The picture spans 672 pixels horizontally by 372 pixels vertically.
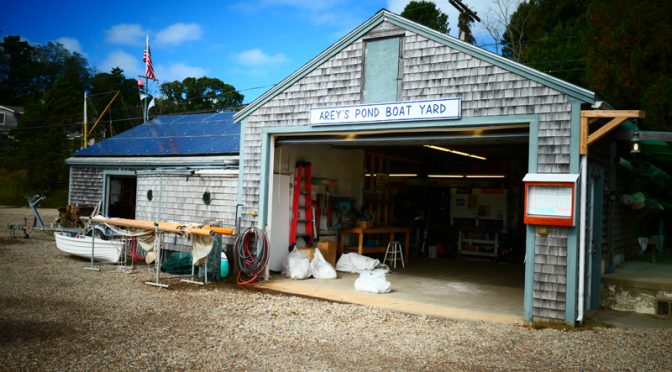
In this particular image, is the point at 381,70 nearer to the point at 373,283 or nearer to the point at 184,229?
the point at 373,283

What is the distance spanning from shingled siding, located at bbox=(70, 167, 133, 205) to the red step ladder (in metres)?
6.97

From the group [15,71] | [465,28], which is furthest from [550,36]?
[15,71]

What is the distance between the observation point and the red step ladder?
38.2ft

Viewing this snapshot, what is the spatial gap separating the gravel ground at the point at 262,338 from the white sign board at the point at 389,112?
3163 millimetres

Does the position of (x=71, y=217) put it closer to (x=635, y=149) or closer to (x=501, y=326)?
(x=501, y=326)

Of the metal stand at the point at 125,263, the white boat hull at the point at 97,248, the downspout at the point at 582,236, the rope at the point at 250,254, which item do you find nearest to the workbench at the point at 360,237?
the rope at the point at 250,254

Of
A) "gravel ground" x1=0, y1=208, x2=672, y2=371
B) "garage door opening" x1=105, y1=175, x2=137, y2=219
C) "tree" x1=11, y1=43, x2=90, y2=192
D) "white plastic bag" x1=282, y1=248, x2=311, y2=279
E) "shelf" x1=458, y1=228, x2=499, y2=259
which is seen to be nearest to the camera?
"gravel ground" x1=0, y1=208, x2=672, y2=371

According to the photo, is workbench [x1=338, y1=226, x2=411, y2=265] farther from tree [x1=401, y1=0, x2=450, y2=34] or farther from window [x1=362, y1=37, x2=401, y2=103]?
tree [x1=401, y1=0, x2=450, y2=34]

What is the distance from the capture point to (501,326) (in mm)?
7148

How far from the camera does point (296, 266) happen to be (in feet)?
35.4

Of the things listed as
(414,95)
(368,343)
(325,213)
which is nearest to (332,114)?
(414,95)

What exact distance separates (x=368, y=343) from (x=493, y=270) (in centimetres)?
747

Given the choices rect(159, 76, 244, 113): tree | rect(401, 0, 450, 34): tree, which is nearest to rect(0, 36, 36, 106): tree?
rect(159, 76, 244, 113): tree

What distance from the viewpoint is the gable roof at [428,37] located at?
727 centimetres
